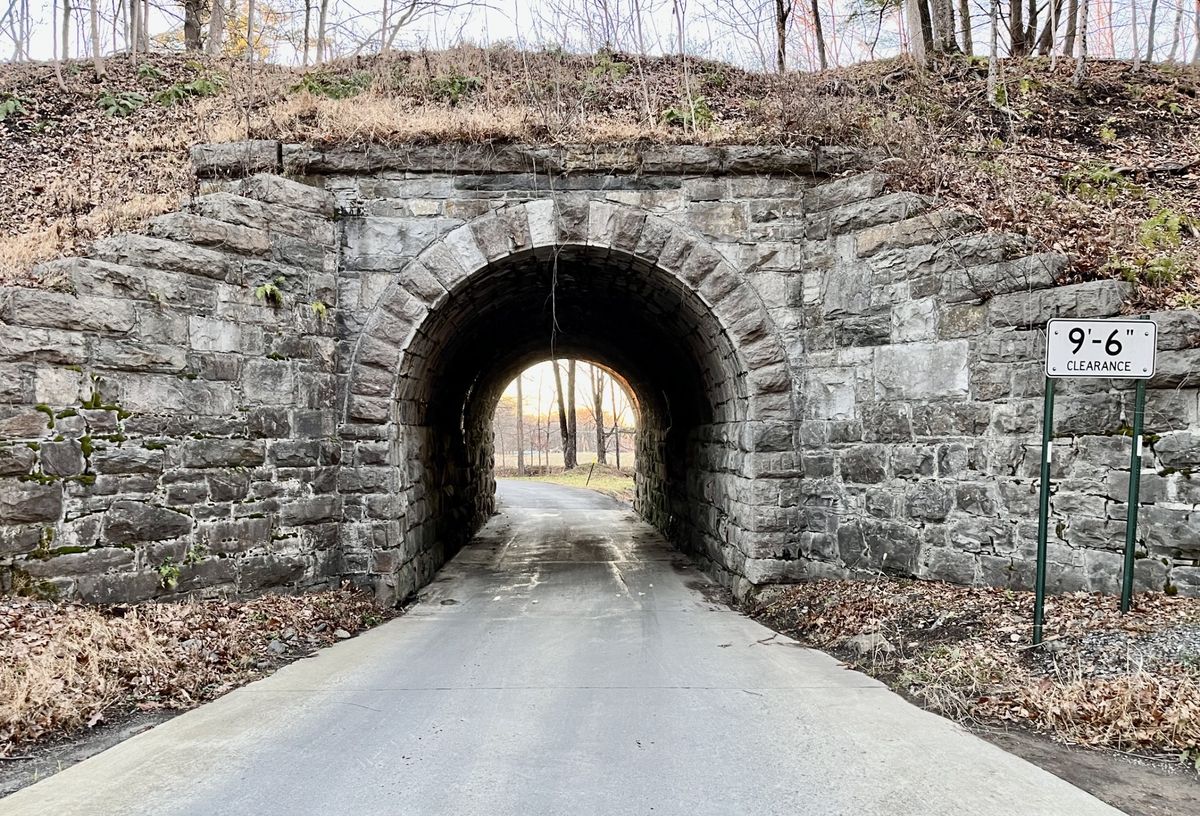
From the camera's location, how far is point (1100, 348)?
538 cm

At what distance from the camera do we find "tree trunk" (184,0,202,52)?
55.4 ft

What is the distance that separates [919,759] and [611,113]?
8.21 meters

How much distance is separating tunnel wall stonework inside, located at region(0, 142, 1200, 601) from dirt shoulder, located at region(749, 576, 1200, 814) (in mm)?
635

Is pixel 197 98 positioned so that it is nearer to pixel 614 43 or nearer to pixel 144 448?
pixel 614 43

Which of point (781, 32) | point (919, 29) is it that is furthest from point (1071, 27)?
point (781, 32)

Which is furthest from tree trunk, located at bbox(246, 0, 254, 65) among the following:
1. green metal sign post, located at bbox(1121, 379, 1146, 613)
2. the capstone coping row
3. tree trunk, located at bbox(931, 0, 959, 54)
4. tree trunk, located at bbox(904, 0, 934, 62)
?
green metal sign post, located at bbox(1121, 379, 1146, 613)

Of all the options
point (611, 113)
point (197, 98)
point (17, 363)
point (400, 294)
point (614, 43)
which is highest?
point (614, 43)

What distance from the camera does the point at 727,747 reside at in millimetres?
4195

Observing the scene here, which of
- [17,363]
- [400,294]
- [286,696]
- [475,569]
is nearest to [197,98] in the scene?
[400,294]

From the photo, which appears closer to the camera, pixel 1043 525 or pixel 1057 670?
pixel 1057 670

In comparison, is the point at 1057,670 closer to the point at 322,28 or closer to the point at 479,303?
the point at 479,303

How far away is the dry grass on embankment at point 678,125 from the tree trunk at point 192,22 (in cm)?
414

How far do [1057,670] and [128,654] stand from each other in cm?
605

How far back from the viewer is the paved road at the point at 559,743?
3.52 metres
